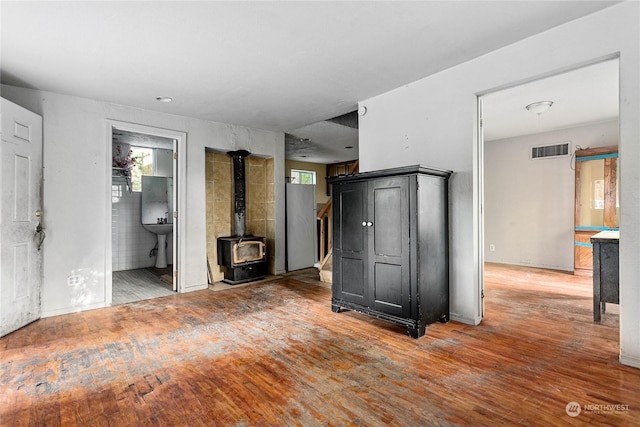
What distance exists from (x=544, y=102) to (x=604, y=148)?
1890mm

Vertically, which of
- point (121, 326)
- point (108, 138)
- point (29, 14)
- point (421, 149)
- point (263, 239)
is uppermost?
point (29, 14)

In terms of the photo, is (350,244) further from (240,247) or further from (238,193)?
(238,193)

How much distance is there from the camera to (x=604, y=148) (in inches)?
205

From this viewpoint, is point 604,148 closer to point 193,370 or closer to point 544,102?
point 544,102

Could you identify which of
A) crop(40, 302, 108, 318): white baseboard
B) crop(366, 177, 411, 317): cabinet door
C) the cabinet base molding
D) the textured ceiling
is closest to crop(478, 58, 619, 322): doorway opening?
the textured ceiling

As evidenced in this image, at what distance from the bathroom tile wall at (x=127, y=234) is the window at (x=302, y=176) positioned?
3.95 metres

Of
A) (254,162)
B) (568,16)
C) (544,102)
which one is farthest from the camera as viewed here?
(254,162)

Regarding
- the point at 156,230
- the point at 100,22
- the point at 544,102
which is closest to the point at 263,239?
the point at 156,230

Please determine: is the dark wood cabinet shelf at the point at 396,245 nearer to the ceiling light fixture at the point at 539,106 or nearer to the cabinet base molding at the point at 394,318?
the cabinet base molding at the point at 394,318

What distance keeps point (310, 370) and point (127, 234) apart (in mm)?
5518

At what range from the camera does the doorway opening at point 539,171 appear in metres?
4.41

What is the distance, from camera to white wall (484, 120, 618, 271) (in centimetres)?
563

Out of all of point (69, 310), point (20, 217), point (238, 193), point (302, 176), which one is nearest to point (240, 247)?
point (238, 193)

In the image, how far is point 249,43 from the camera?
2697 millimetres
